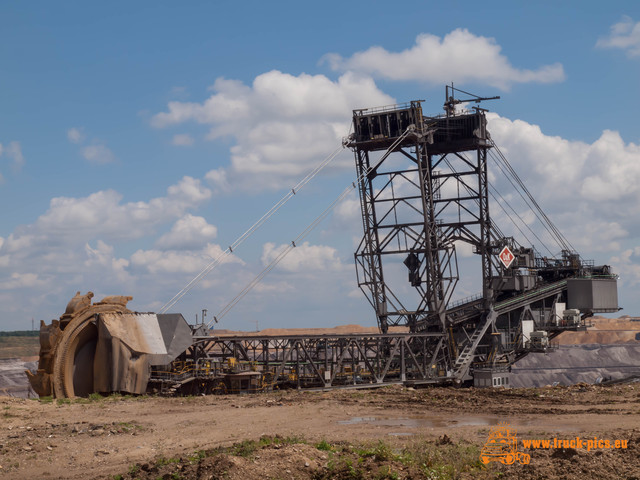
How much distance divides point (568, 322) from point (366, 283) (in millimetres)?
14640

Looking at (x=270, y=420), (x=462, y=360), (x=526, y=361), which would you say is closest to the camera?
(x=270, y=420)

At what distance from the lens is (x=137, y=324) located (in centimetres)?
3347

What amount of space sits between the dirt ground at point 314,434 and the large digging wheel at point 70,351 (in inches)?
84.7

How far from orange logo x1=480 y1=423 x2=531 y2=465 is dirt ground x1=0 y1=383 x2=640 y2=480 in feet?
0.78

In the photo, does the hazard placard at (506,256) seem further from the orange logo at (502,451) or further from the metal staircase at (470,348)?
the orange logo at (502,451)

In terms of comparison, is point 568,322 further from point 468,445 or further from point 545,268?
point 468,445

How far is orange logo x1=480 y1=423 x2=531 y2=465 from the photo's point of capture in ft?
57.6

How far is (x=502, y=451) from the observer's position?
59.7ft

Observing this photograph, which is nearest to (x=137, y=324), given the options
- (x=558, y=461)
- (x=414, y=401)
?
(x=414, y=401)

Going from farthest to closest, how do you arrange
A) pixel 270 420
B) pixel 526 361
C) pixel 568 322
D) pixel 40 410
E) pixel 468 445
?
pixel 526 361 < pixel 568 322 < pixel 40 410 < pixel 270 420 < pixel 468 445

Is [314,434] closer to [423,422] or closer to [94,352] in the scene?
[423,422]

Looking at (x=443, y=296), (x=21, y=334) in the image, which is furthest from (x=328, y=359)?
(x=21, y=334)

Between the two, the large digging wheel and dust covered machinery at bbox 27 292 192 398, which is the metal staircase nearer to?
dust covered machinery at bbox 27 292 192 398

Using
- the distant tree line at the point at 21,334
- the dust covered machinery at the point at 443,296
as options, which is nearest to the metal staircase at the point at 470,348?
the dust covered machinery at the point at 443,296
